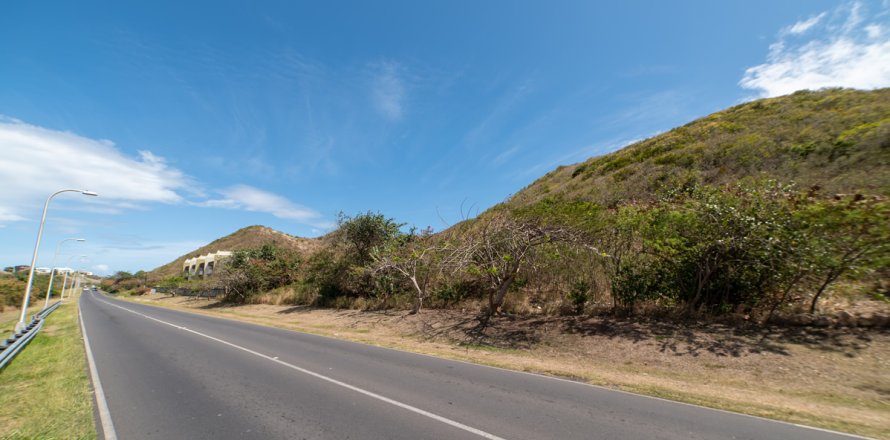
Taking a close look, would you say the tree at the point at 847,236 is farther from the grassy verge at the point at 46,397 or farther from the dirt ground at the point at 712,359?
the grassy verge at the point at 46,397

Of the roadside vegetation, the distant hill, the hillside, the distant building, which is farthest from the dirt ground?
the distant hill

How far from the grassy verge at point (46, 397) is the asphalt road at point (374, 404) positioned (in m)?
0.39

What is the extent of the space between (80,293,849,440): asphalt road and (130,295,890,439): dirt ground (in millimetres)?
921

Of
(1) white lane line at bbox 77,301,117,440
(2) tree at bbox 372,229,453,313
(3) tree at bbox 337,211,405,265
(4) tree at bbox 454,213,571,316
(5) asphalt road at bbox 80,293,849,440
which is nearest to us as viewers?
(5) asphalt road at bbox 80,293,849,440

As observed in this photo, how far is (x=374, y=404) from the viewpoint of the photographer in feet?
19.4

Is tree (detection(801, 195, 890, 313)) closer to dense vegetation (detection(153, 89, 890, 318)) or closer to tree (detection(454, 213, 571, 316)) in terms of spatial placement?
dense vegetation (detection(153, 89, 890, 318))

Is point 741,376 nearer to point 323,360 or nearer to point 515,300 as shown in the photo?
point 515,300

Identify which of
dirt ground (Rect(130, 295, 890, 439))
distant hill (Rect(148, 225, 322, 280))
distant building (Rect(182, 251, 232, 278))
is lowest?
dirt ground (Rect(130, 295, 890, 439))

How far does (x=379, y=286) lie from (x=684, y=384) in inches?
654

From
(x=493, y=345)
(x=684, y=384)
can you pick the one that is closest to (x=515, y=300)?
(x=493, y=345)

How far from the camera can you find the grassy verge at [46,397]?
504 cm

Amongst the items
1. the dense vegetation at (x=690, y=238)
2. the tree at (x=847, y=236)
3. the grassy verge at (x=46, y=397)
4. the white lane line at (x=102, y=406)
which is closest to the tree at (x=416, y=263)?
the dense vegetation at (x=690, y=238)

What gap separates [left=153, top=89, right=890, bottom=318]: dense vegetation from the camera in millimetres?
9148

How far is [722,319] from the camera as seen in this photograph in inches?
412
